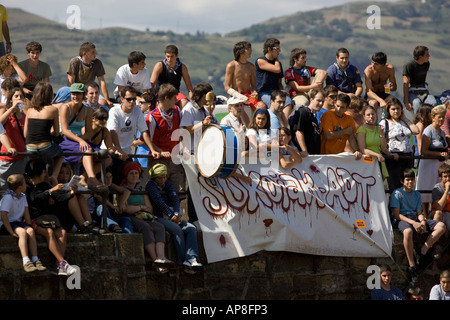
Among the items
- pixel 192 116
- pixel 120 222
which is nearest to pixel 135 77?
pixel 192 116

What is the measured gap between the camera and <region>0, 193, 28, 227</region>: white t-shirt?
10.4 meters

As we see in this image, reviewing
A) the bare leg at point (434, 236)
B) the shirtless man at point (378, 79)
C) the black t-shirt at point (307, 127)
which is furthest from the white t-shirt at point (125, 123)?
the shirtless man at point (378, 79)

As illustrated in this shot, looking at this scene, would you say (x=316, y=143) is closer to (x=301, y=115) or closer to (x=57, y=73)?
(x=301, y=115)

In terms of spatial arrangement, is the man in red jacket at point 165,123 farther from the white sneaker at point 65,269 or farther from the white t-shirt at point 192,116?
the white sneaker at point 65,269

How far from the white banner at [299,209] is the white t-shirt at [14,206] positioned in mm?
2555

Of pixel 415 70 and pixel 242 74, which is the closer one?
pixel 242 74

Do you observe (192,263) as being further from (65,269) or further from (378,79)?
(378,79)

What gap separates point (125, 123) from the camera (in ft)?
41.8

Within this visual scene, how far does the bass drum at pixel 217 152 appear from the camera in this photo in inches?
470

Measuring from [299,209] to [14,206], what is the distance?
13.9 ft

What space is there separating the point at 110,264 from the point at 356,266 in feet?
13.6

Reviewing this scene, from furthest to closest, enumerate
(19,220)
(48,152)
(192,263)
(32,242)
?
(192,263), (48,152), (19,220), (32,242)

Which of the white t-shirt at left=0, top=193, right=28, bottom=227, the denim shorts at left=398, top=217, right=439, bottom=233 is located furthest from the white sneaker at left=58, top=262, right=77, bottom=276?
the denim shorts at left=398, top=217, right=439, bottom=233

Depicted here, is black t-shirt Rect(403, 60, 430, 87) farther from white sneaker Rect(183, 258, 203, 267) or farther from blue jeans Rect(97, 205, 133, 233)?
blue jeans Rect(97, 205, 133, 233)
